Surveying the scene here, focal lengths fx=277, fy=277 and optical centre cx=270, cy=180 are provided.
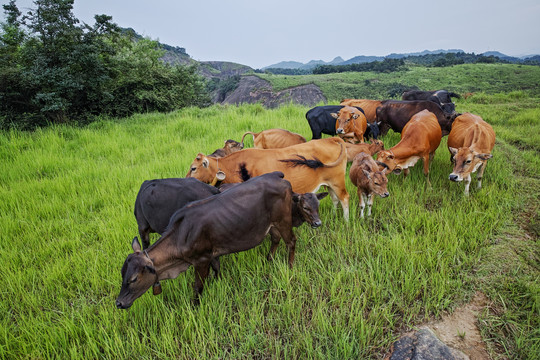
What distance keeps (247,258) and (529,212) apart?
15.2 ft

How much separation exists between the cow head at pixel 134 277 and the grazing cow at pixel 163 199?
915 mm

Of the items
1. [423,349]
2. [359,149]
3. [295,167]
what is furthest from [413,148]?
[423,349]

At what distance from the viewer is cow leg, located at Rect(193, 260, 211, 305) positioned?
3006 mm

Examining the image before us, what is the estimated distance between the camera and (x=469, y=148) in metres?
5.05

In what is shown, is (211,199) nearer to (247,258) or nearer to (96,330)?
(247,258)

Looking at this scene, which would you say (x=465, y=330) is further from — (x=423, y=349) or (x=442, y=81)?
(x=442, y=81)

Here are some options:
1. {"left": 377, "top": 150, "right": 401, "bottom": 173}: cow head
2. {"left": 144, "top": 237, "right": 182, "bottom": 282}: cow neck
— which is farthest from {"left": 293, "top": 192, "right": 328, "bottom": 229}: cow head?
{"left": 377, "top": 150, "right": 401, "bottom": 173}: cow head

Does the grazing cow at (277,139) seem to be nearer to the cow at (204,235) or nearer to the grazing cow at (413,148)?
the grazing cow at (413,148)

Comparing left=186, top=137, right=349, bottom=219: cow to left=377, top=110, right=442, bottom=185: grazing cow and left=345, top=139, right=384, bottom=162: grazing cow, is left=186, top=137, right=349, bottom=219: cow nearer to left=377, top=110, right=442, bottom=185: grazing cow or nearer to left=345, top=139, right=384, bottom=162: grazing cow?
left=377, top=110, right=442, bottom=185: grazing cow

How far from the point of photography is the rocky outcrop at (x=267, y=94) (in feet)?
122

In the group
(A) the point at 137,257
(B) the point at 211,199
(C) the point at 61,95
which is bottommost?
(A) the point at 137,257

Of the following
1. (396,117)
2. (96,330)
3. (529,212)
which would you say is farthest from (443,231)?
(396,117)

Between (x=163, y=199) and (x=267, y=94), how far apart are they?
42.5m

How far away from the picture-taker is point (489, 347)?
250 cm
